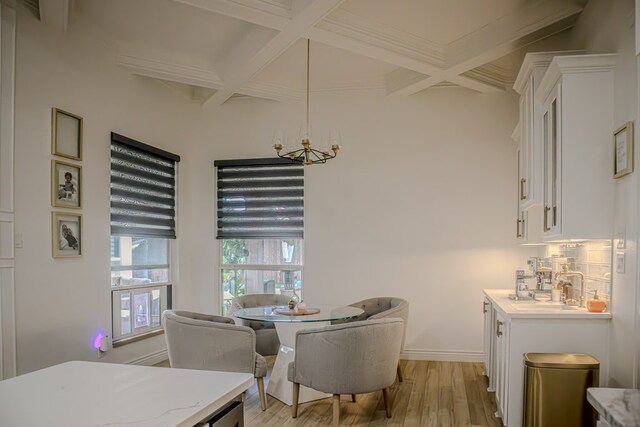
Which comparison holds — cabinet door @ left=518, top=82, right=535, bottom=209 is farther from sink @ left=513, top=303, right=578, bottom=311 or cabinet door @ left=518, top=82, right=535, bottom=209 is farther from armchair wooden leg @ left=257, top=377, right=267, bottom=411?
→ armchair wooden leg @ left=257, top=377, right=267, bottom=411

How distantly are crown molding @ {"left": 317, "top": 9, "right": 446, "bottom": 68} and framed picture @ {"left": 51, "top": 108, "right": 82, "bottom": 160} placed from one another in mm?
2070

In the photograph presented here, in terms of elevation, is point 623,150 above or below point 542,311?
above

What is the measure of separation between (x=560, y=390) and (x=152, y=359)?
3.71 m

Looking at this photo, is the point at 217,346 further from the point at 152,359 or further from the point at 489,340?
the point at 489,340

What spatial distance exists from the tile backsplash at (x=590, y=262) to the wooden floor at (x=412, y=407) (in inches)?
44.9

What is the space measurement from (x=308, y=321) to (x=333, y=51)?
2.47m

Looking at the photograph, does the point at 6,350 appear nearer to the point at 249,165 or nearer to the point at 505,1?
the point at 249,165

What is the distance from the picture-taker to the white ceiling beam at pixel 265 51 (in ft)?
10.3

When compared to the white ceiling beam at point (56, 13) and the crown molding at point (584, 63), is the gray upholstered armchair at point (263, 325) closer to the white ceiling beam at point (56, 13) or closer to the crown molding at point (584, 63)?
the white ceiling beam at point (56, 13)

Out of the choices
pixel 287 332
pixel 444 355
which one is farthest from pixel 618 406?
pixel 444 355

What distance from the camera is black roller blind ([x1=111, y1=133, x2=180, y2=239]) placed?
419cm

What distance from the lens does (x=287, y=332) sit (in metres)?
3.79

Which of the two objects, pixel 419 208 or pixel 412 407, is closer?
pixel 412 407

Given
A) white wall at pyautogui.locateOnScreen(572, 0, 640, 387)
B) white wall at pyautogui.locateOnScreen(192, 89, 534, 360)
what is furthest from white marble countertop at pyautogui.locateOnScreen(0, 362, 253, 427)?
white wall at pyautogui.locateOnScreen(192, 89, 534, 360)
